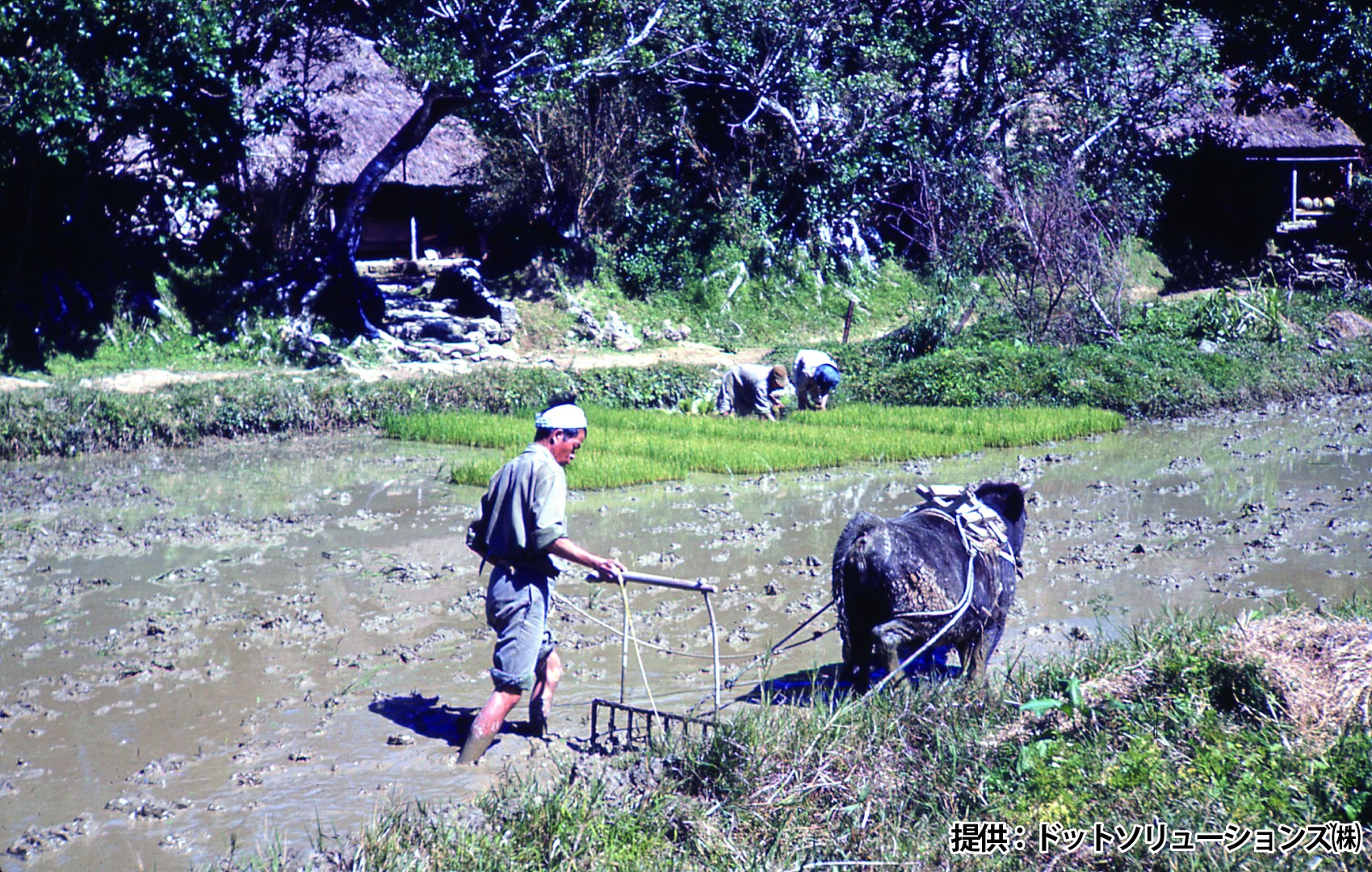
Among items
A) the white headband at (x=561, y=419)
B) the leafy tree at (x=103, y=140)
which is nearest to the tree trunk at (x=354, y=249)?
the leafy tree at (x=103, y=140)

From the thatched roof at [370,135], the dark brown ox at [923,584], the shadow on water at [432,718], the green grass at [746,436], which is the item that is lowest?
the shadow on water at [432,718]

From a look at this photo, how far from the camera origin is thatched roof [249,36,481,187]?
19.6 m

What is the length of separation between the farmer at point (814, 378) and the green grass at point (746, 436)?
0.31 m

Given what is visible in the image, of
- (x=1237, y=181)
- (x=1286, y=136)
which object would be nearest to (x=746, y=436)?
(x=1237, y=181)

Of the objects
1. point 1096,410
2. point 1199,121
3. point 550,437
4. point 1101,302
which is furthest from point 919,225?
point 550,437

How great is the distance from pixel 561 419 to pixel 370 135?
17.5 metres

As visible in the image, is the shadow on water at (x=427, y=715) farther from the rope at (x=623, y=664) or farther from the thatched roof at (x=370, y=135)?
the thatched roof at (x=370, y=135)

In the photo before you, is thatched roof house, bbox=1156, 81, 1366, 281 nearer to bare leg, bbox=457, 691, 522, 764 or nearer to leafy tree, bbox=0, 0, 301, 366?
leafy tree, bbox=0, 0, 301, 366

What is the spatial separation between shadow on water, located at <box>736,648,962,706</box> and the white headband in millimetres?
1389

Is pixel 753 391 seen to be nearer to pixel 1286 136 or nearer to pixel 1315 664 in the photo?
pixel 1315 664

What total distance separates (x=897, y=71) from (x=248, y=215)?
12920mm

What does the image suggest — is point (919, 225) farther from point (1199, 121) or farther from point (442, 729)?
point (442, 729)

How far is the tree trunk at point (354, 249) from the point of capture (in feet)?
55.4

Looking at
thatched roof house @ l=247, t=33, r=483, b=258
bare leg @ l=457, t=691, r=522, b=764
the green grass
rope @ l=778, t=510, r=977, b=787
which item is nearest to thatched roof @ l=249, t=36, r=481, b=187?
thatched roof house @ l=247, t=33, r=483, b=258
